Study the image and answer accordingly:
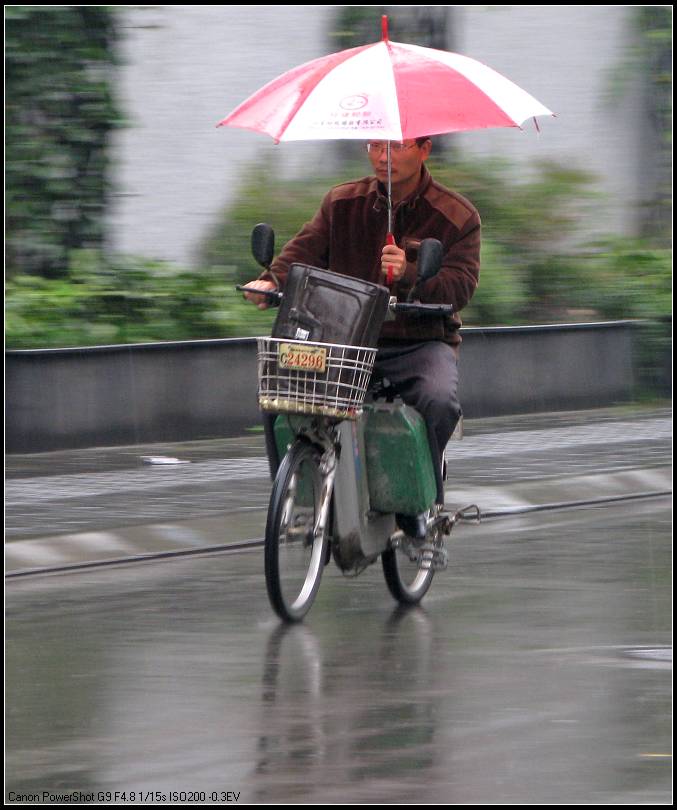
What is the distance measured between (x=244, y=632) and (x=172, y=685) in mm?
936

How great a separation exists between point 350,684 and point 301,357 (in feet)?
4.34

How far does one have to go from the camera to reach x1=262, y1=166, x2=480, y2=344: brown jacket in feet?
24.2

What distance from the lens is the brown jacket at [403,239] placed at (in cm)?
737

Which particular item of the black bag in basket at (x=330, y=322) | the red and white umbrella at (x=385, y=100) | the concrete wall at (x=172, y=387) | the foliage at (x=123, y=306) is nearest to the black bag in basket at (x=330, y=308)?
the black bag in basket at (x=330, y=322)

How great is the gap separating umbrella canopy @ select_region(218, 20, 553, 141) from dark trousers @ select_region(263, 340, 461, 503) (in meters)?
0.92

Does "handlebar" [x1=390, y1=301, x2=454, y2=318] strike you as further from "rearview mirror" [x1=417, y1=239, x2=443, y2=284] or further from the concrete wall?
the concrete wall

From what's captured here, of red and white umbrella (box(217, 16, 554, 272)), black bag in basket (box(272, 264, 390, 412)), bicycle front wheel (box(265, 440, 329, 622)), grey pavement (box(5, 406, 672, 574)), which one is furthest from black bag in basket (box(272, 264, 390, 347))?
grey pavement (box(5, 406, 672, 574))

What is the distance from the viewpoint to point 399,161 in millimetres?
7387

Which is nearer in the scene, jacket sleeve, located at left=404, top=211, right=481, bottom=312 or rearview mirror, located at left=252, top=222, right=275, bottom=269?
rearview mirror, located at left=252, top=222, right=275, bottom=269

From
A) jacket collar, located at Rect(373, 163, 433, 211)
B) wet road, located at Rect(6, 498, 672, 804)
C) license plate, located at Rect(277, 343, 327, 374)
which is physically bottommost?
wet road, located at Rect(6, 498, 672, 804)

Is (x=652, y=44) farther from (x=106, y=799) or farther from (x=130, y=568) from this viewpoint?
(x=106, y=799)

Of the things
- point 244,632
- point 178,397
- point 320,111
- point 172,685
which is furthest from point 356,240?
point 178,397

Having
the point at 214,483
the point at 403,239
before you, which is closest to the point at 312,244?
the point at 403,239

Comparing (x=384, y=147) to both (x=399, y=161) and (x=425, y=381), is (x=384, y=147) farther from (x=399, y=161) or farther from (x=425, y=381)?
(x=425, y=381)
